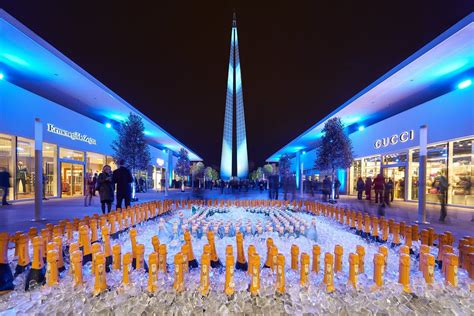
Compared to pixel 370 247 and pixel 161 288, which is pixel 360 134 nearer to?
pixel 370 247

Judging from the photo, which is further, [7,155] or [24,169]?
[24,169]

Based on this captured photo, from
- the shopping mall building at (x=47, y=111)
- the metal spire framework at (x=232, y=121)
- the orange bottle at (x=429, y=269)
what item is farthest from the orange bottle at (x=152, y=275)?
the metal spire framework at (x=232, y=121)

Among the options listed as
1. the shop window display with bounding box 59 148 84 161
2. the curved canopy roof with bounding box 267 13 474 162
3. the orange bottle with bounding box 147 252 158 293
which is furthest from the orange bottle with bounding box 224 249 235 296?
the shop window display with bounding box 59 148 84 161

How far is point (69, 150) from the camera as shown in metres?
17.1

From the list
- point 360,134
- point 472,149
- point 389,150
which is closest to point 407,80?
point 472,149

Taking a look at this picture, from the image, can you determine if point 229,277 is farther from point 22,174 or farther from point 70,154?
point 70,154

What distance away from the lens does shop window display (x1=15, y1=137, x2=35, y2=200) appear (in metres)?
13.2

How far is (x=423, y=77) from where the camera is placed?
42.5ft

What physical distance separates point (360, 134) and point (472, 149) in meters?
11.3

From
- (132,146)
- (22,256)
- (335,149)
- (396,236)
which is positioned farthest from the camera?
(335,149)

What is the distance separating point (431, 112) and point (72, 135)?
72.6 ft

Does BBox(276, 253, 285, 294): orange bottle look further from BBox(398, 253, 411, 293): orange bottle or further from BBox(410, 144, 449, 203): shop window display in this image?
BBox(410, 144, 449, 203): shop window display

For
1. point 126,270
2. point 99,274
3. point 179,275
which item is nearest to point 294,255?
point 179,275

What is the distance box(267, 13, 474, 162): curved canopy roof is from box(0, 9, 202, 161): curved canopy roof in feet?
50.0
